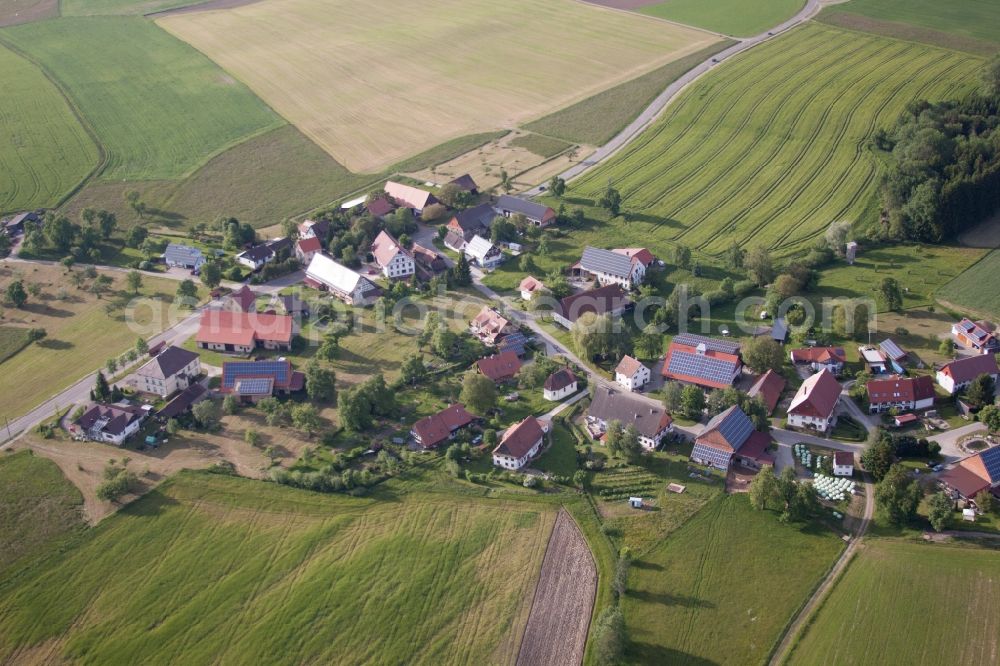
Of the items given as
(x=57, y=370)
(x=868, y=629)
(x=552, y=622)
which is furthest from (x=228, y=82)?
(x=868, y=629)

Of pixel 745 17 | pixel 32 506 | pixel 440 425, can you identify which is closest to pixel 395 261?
pixel 440 425

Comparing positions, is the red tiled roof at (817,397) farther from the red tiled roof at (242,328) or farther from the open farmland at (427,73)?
the open farmland at (427,73)

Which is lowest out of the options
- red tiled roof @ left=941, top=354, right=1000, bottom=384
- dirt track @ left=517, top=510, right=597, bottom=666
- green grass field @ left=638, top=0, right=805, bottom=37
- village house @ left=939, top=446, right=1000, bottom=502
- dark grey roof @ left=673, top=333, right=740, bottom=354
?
dirt track @ left=517, top=510, right=597, bottom=666

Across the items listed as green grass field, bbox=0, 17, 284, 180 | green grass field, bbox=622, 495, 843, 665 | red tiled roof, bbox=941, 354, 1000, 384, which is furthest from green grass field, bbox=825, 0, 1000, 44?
green grass field, bbox=622, 495, 843, 665

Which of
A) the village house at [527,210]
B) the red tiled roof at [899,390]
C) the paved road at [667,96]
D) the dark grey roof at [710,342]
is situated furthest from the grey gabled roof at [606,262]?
the red tiled roof at [899,390]

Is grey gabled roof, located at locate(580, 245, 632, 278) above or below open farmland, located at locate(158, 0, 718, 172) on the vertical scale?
below

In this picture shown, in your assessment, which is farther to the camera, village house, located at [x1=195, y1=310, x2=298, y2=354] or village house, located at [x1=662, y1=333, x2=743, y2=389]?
village house, located at [x1=195, y1=310, x2=298, y2=354]

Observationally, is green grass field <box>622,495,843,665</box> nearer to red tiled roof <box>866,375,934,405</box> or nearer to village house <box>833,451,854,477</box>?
village house <box>833,451,854,477</box>
